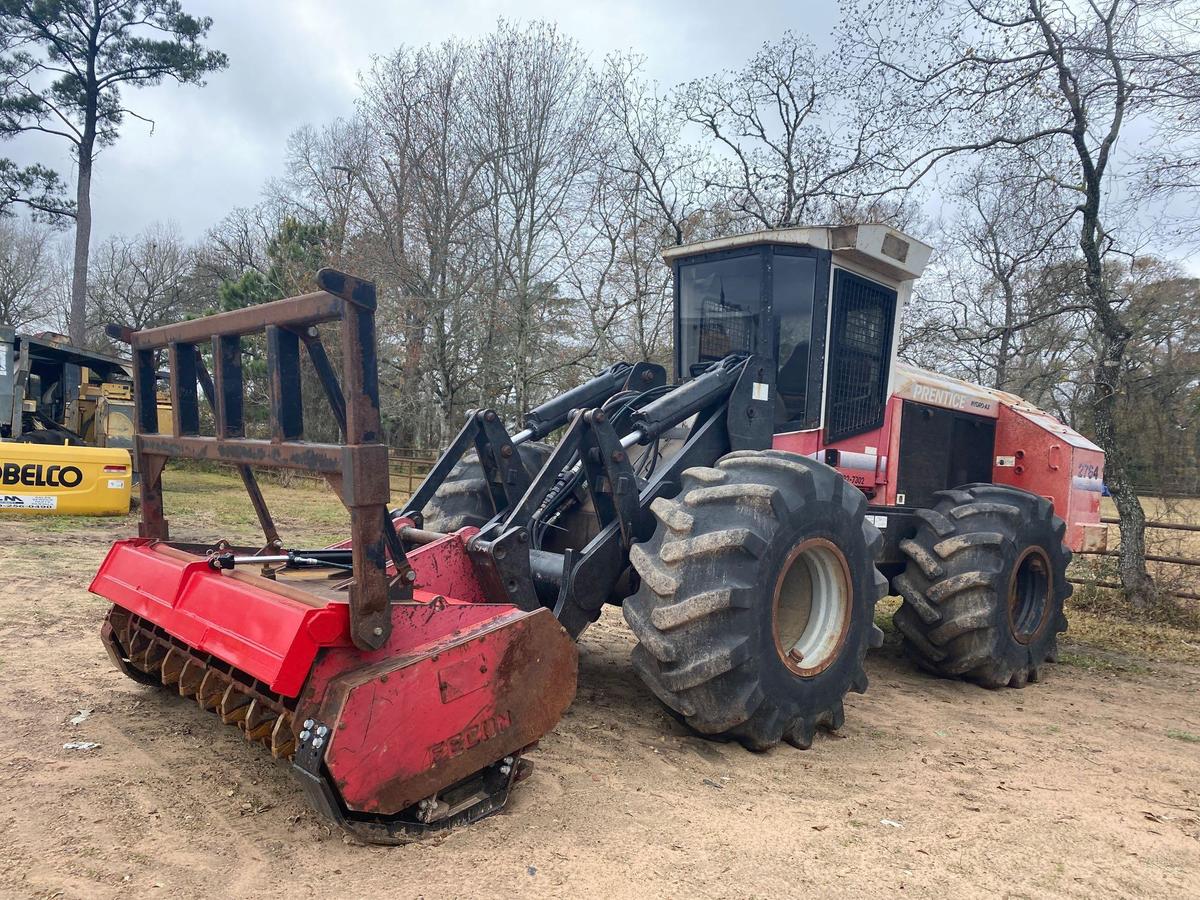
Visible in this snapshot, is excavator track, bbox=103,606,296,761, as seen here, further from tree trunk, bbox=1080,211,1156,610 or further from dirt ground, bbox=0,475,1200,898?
tree trunk, bbox=1080,211,1156,610

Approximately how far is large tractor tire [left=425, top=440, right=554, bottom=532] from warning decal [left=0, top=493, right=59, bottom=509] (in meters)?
8.74

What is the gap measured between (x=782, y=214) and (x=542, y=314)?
600cm

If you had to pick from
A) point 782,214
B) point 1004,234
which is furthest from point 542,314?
point 1004,234

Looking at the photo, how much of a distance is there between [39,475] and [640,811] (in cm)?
1125

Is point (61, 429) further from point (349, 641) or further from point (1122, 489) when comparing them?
point (1122, 489)

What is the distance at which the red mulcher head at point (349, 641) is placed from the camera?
2.76m

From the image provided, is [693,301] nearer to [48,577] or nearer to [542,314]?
[48,577]

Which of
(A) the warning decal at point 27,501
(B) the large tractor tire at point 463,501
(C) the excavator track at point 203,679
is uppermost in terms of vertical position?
(B) the large tractor tire at point 463,501

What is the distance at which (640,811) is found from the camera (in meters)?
3.22

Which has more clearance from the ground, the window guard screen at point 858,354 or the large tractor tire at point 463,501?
the window guard screen at point 858,354

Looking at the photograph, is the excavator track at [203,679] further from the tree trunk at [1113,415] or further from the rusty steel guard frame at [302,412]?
the tree trunk at [1113,415]

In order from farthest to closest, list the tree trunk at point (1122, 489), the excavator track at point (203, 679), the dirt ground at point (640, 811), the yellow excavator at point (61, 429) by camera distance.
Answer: the yellow excavator at point (61, 429) < the tree trunk at point (1122, 489) < the excavator track at point (203, 679) < the dirt ground at point (640, 811)

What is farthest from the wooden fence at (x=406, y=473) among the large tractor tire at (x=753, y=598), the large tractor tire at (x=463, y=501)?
the large tractor tire at (x=753, y=598)

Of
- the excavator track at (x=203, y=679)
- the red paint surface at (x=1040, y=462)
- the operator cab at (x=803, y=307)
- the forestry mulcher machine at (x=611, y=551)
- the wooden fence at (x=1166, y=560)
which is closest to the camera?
the forestry mulcher machine at (x=611, y=551)
